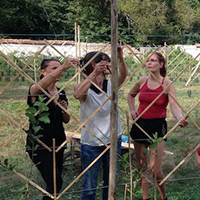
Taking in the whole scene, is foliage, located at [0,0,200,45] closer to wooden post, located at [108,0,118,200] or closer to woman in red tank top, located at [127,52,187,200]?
woman in red tank top, located at [127,52,187,200]

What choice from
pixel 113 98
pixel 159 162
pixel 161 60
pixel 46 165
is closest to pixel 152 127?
pixel 159 162

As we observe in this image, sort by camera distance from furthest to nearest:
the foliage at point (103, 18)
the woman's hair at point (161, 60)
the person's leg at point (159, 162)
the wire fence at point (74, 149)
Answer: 1. the foliage at point (103, 18)
2. the woman's hair at point (161, 60)
3. the person's leg at point (159, 162)
4. the wire fence at point (74, 149)

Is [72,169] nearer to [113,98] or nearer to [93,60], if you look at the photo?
[93,60]

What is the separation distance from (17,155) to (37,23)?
24.0 m

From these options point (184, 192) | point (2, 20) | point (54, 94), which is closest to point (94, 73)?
point (54, 94)

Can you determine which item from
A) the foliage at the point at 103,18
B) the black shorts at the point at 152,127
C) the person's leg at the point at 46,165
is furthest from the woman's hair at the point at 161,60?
the foliage at the point at 103,18

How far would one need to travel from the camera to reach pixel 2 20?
25.1 m

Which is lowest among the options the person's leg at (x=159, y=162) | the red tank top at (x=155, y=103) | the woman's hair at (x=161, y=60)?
the person's leg at (x=159, y=162)

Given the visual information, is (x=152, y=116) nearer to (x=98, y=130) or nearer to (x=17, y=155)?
(x=98, y=130)

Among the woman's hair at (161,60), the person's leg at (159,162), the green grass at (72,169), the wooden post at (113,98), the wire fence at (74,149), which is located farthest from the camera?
the green grass at (72,169)

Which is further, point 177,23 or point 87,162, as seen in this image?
point 177,23

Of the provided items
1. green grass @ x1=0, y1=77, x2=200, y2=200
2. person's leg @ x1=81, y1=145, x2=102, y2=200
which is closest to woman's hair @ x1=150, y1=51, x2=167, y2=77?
green grass @ x1=0, y1=77, x2=200, y2=200

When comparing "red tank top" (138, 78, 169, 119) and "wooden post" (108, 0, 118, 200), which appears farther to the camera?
"red tank top" (138, 78, 169, 119)

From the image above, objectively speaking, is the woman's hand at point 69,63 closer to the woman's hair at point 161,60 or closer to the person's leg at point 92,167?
the person's leg at point 92,167
